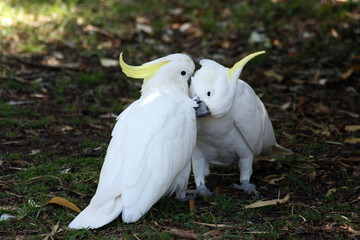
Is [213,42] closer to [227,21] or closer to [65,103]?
[227,21]

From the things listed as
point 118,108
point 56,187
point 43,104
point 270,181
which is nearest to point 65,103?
point 43,104

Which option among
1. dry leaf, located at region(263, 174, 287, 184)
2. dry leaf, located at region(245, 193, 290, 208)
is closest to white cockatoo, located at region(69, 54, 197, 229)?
dry leaf, located at region(245, 193, 290, 208)

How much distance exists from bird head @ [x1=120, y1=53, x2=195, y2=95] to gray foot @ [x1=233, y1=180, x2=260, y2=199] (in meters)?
0.80

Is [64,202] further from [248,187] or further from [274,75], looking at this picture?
[274,75]

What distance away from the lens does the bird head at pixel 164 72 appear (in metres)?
3.35

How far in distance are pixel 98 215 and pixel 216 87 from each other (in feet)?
3.33

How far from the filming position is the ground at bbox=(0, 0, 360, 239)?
3.10 m

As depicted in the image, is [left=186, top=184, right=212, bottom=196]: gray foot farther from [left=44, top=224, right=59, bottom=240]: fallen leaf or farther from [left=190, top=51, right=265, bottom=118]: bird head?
[left=44, top=224, right=59, bottom=240]: fallen leaf

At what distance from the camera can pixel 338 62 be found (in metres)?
6.29

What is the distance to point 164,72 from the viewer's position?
3.35 metres

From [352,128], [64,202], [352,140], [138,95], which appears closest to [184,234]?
[64,202]

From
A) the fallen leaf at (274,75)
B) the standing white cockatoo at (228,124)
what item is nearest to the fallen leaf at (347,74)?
the fallen leaf at (274,75)

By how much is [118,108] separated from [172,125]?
215cm

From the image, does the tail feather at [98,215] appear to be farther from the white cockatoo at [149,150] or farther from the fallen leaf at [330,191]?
the fallen leaf at [330,191]
